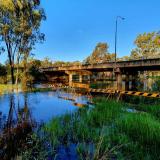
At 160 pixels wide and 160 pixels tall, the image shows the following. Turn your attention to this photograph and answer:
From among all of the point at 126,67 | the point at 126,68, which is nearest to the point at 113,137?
the point at 126,67

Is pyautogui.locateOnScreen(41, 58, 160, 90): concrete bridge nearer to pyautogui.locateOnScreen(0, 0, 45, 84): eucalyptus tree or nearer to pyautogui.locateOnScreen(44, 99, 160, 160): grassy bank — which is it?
pyautogui.locateOnScreen(0, 0, 45, 84): eucalyptus tree

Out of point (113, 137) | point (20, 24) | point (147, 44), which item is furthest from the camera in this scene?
Result: point (147, 44)

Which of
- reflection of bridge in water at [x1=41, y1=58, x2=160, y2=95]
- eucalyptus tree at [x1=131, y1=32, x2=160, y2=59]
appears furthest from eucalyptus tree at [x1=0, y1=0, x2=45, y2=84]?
eucalyptus tree at [x1=131, y1=32, x2=160, y2=59]

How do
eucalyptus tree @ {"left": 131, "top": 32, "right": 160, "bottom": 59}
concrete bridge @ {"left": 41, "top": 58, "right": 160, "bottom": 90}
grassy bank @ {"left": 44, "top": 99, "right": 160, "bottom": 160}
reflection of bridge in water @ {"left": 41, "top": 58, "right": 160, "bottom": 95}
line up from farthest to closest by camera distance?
eucalyptus tree @ {"left": 131, "top": 32, "right": 160, "bottom": 59}
reflection of bridge in water @ {"left": 41, "top": 58, "right": 160, "bottom": 95}
concrete bridge @ {"left": 41, "top": 58, "right": 160, "bottom": 90}
grassy bank @ {"left": 44, "top": 99, "right": 160, "bottom": 160}

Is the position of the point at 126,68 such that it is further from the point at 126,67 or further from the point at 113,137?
the point at 113,137

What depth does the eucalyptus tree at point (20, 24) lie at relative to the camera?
126 ft

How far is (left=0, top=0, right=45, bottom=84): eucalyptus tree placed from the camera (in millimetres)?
38344

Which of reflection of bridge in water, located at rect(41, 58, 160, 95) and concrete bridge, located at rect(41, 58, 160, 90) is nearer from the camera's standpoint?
concrete bridge, located at rect(41, 58, 160, 90)

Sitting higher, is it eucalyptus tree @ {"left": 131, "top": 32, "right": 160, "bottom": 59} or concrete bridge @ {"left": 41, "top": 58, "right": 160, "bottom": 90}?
eucalyptus tree @ {"left": 131, "top": 32, "right": 160, "bottom": 59}

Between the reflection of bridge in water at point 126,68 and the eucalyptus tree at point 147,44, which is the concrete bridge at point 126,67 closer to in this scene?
the reflection of bridge in water at point 126,68

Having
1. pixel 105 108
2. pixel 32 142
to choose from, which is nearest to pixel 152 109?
pixel 105 108

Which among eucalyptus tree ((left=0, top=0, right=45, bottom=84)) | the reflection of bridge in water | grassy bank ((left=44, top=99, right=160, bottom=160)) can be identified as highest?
eucalyptus tree ((left=0, top=0, right=45, bottom=84))

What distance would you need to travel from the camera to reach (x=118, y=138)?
287 inches

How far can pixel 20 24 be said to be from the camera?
130 feet
